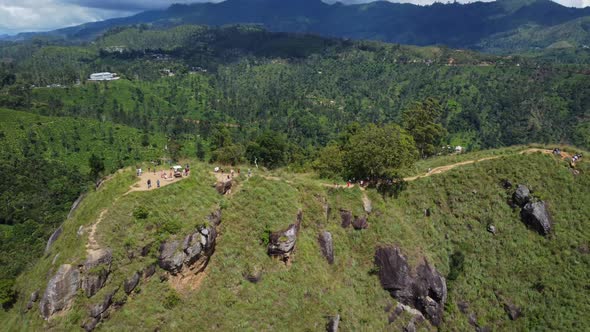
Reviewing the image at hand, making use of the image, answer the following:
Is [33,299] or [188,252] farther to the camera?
[188,252]

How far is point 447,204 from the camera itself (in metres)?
51.9

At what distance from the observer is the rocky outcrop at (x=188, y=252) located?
3359cm

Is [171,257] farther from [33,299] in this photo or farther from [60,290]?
[33,299]

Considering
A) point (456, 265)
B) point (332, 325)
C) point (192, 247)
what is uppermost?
point (192, 247)

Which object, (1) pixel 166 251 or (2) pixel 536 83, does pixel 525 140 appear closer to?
(2) pixel 536 83

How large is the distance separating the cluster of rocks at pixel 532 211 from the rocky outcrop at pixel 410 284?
58.6 feet

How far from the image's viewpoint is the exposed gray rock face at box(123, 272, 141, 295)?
105 ft

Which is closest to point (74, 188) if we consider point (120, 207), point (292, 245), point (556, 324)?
point (120, 207)

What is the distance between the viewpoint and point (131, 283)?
32.1 m

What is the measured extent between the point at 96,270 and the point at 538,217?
5291cm

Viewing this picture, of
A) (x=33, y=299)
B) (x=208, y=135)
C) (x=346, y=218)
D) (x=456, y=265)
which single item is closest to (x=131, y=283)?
(x=33, y=299)

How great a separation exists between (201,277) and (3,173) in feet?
315

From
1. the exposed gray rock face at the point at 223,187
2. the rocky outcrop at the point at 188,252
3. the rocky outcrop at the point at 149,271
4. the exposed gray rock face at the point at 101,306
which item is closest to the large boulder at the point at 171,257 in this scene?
the rocky outcrop at the point at 188,252

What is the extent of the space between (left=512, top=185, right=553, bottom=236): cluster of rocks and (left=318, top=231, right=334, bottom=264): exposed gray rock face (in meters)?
28.7
